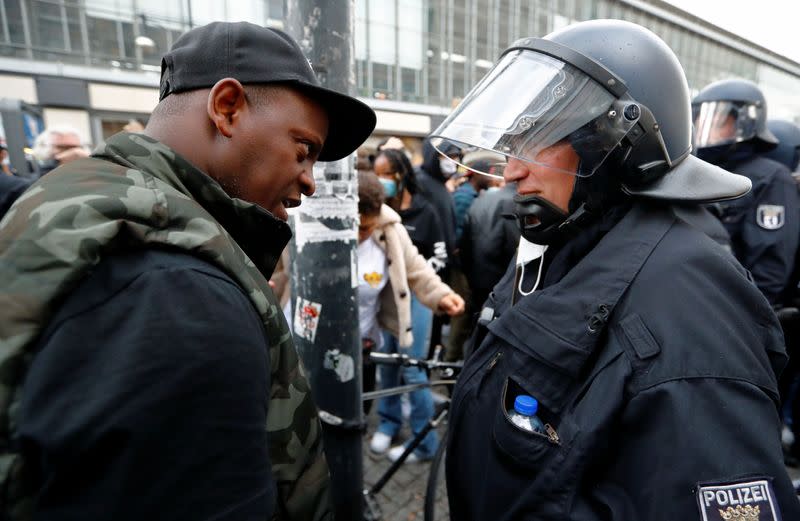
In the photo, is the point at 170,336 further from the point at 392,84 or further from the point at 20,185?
the point at 392,84

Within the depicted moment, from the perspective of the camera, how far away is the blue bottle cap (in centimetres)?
123

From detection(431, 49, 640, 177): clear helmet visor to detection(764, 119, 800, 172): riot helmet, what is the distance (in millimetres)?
4286

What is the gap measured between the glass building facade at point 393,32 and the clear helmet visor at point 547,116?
3.10ft

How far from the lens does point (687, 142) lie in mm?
1504

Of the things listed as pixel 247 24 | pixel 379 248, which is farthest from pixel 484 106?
pixel 379 248

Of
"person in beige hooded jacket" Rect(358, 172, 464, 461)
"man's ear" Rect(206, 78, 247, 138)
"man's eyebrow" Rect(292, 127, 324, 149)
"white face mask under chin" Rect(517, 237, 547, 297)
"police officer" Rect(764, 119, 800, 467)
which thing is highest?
"man's ear" Rect(206, 78, 247, 138)

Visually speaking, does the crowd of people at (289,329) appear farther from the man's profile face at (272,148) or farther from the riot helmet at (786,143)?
the riot helmet at (786,143)

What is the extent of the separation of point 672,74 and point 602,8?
3436 centimetres

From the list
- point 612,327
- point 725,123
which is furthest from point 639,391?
point 725,123

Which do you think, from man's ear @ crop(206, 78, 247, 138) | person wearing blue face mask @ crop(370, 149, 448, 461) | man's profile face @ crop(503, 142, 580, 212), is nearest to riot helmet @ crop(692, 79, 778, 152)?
person wearing blue face mask @ crop(370, 149, 448, 461)

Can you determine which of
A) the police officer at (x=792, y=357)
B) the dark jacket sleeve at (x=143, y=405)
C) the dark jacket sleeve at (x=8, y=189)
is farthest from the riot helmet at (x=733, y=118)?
the dark jacket sleeve at (x=8, y=189)

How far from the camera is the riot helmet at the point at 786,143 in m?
4.48

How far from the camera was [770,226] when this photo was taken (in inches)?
135

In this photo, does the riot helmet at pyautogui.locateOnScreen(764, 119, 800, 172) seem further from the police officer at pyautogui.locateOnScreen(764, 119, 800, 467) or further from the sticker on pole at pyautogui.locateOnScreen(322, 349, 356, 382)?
the sticker on pole at pyautogui.locateOnScreen(322, 349, 356, 382)
